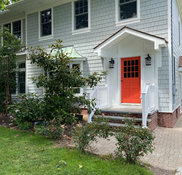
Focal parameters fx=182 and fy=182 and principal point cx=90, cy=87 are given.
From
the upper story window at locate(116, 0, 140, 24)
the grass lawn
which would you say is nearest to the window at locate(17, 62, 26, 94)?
the upper story window at locate(116, 0, 140, 24)

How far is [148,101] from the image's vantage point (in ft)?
20.5

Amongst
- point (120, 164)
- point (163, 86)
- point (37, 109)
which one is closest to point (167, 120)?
point (163, 86)

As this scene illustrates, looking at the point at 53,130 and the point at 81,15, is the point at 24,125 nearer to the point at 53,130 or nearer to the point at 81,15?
the point at 53,130

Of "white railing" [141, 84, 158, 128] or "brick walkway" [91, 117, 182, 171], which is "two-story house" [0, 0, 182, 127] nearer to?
"white railing" [141, 84, 158, 128]

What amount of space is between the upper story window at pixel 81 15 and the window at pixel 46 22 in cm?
171

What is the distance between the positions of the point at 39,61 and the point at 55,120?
75.2 inches

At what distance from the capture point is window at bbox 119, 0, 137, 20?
7.78 meters

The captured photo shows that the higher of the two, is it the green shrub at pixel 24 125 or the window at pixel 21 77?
the window at pixel 21 77

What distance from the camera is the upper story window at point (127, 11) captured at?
7708 mm

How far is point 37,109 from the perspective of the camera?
5.88 m

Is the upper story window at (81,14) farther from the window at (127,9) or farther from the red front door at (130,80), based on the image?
the red front door at (130,80)

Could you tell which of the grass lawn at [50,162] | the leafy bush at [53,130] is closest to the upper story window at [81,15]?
the leafy bush at [53,130]

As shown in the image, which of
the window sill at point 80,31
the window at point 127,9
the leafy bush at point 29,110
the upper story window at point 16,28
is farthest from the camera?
the upper story window at point 16,28

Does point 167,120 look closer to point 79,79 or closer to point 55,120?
point 79,79
